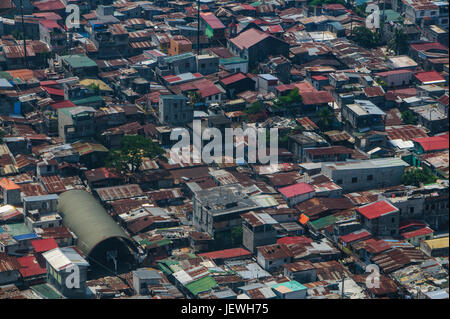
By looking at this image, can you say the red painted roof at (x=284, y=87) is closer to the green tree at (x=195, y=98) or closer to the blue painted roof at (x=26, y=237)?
the green tree at (x=195, y=98)

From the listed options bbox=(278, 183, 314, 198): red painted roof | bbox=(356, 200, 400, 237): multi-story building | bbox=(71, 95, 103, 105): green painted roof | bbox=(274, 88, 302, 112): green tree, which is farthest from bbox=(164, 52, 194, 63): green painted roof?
bbox=(356, 200, 400, 237): multi-story building

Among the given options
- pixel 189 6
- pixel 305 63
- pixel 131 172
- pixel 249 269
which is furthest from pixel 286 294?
pixel 189 6

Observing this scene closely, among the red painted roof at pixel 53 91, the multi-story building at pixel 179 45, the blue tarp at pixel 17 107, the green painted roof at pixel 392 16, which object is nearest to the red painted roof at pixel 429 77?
the green painted roof at pixel 392 16

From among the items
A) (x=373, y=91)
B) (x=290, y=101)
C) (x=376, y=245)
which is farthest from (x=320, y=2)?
(x=376, y=245)

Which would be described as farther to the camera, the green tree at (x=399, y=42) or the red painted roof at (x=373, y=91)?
the green tree at (x=399, y=42)

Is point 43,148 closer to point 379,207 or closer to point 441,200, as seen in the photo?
point 379,207

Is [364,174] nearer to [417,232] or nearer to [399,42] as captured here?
[417,232]

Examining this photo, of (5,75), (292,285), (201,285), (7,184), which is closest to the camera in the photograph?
(292,285)
